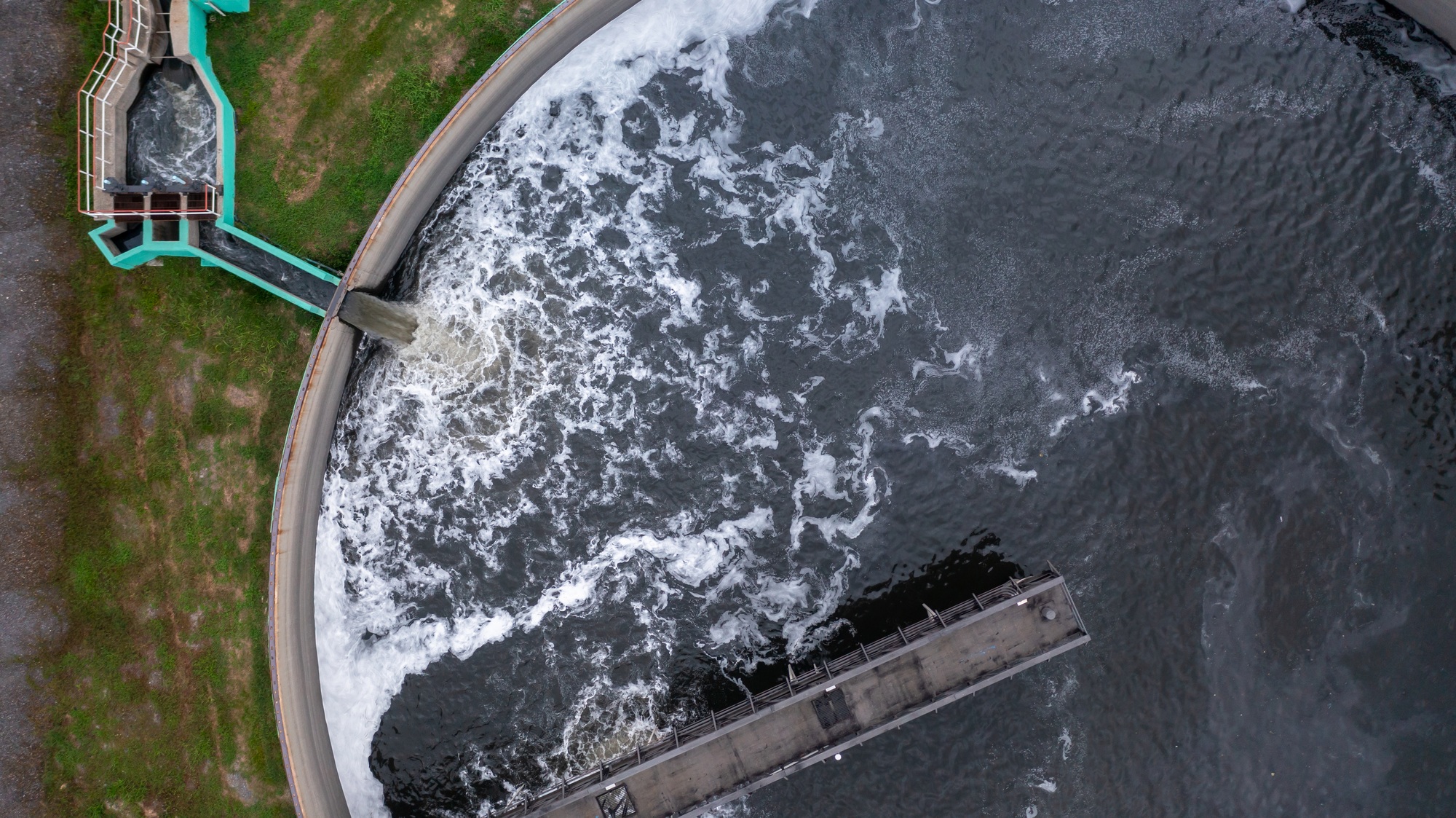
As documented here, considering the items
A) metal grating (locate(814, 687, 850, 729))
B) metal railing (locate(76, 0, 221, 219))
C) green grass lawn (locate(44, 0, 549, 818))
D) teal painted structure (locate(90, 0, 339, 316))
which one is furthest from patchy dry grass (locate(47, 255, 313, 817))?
metal grating (locate(814, 687, 850, 729))

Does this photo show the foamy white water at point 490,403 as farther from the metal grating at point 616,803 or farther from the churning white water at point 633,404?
the metal grating at point 616,803

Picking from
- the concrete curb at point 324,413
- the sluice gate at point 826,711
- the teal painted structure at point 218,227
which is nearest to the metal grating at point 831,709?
the sluice gate at point 826,711

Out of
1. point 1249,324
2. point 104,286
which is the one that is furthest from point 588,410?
point 1249,324

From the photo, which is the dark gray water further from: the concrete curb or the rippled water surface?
the rippled water surface

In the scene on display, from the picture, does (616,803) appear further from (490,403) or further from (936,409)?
(936,409)

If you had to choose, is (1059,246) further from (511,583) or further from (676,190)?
(511,583)

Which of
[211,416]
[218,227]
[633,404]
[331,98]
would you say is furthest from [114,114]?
[633,404]
